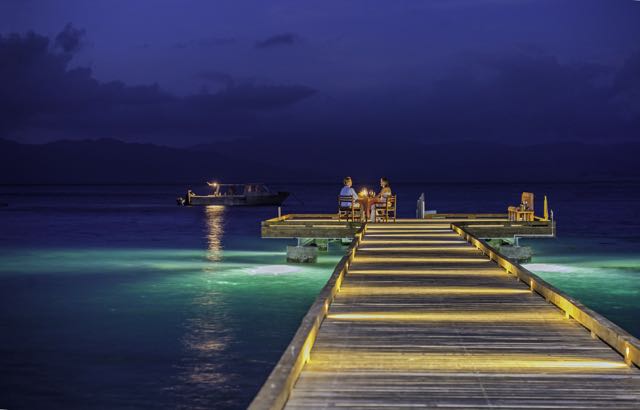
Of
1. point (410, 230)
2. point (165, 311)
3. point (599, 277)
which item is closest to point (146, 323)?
point (165, 311)

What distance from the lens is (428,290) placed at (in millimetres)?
10844

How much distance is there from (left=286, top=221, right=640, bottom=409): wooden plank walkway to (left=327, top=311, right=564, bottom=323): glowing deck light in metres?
0.01

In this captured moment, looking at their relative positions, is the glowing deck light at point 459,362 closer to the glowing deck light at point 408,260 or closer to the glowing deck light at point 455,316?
the glowing deck light at point 455,316

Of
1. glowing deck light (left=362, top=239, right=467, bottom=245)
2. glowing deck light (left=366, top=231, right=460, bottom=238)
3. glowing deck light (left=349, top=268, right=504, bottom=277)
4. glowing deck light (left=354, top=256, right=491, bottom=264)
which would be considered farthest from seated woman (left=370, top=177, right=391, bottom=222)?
glowing deck light (left=349, top=268, right=504, bottom=277)

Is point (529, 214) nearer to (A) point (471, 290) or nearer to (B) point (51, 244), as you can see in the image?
(A) point (471, 290)

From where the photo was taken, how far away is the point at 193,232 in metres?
44.5

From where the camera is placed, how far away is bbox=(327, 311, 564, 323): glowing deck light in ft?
28.4

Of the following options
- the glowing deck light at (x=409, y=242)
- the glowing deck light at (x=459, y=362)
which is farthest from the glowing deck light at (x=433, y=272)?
the glowing deck light at (x=459, y=362)

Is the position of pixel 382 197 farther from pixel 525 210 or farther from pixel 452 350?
pixel 452 350

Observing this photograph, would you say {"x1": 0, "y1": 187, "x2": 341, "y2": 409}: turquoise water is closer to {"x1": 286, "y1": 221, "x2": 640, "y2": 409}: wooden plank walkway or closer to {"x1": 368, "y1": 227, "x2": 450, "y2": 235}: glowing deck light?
{"x1": 368, "y1": 227, "x2": 450, "y2": 235}: glowing deck light

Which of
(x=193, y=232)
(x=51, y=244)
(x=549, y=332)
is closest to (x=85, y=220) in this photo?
(x=193, y=232)

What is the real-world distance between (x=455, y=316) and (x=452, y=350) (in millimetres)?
1693

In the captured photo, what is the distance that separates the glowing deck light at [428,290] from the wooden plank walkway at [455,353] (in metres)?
0.01

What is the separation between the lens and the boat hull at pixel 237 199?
270 feet
